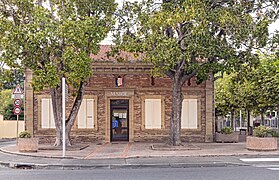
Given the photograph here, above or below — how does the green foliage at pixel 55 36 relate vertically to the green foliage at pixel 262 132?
above

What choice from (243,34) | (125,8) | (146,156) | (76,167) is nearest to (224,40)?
(243,34)

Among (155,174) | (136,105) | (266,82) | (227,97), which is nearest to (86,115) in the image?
(136,105)

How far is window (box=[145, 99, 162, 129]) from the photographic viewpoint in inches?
917

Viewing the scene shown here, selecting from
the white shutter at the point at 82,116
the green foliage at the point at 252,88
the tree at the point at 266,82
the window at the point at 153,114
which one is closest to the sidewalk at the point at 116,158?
the white shutter at the point at 82,116

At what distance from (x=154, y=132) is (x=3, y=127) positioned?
1716 centimetres

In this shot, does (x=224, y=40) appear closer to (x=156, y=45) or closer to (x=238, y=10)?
(x=238, y=10)

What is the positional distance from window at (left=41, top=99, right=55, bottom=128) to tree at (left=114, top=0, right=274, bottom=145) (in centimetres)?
670

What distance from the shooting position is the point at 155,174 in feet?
39.2

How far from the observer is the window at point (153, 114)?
23.3m

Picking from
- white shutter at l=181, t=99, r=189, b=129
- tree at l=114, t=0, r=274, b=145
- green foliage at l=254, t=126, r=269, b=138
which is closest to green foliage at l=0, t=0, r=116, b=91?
tree at l=114, t=0, r=274, b=145

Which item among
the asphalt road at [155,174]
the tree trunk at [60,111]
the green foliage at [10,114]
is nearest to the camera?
the asphalt road at [155,174]

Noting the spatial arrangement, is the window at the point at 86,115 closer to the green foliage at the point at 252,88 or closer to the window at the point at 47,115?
the window at the point at 47,115

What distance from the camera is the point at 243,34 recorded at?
1730 cm

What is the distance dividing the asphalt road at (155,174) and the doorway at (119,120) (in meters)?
10.4
